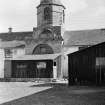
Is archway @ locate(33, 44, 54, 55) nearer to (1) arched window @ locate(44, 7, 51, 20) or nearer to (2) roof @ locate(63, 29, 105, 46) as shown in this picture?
(2) roof @ locate(63, 29, 105, 46)

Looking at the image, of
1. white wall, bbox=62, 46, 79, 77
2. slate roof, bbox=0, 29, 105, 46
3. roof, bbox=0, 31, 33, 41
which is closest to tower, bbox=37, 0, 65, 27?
slate roof, bbox=0, 29, 105, 46

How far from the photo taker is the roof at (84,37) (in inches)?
1759

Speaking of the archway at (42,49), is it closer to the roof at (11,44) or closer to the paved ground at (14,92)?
the roof at (11,44)

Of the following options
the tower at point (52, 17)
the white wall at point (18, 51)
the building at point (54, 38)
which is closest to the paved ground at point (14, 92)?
the building at point (54, 38)

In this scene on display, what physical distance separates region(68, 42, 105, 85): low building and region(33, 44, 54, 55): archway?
48.8ft

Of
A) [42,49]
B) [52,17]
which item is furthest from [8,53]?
[52,17]

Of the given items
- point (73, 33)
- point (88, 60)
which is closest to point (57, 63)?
point (73, 33)

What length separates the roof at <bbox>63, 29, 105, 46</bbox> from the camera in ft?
147

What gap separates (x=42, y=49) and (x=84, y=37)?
26.7 feet

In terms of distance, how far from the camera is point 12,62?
39719mm

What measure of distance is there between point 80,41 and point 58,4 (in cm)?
773

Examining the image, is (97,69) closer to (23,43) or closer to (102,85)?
(102,85)

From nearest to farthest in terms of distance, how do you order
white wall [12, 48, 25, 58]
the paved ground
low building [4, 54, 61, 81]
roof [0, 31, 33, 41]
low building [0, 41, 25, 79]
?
1. the paved ground
2. low building [4, 54, 61, 81]
3. white wall [12, 48, 25, 58]
4. low building [0, 41, 25, 79]
5. roof [0, 31, 33, 41]

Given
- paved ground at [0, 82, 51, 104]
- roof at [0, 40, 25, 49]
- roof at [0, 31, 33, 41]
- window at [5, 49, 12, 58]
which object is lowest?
paved ground at [0, 82, 51, 104]
